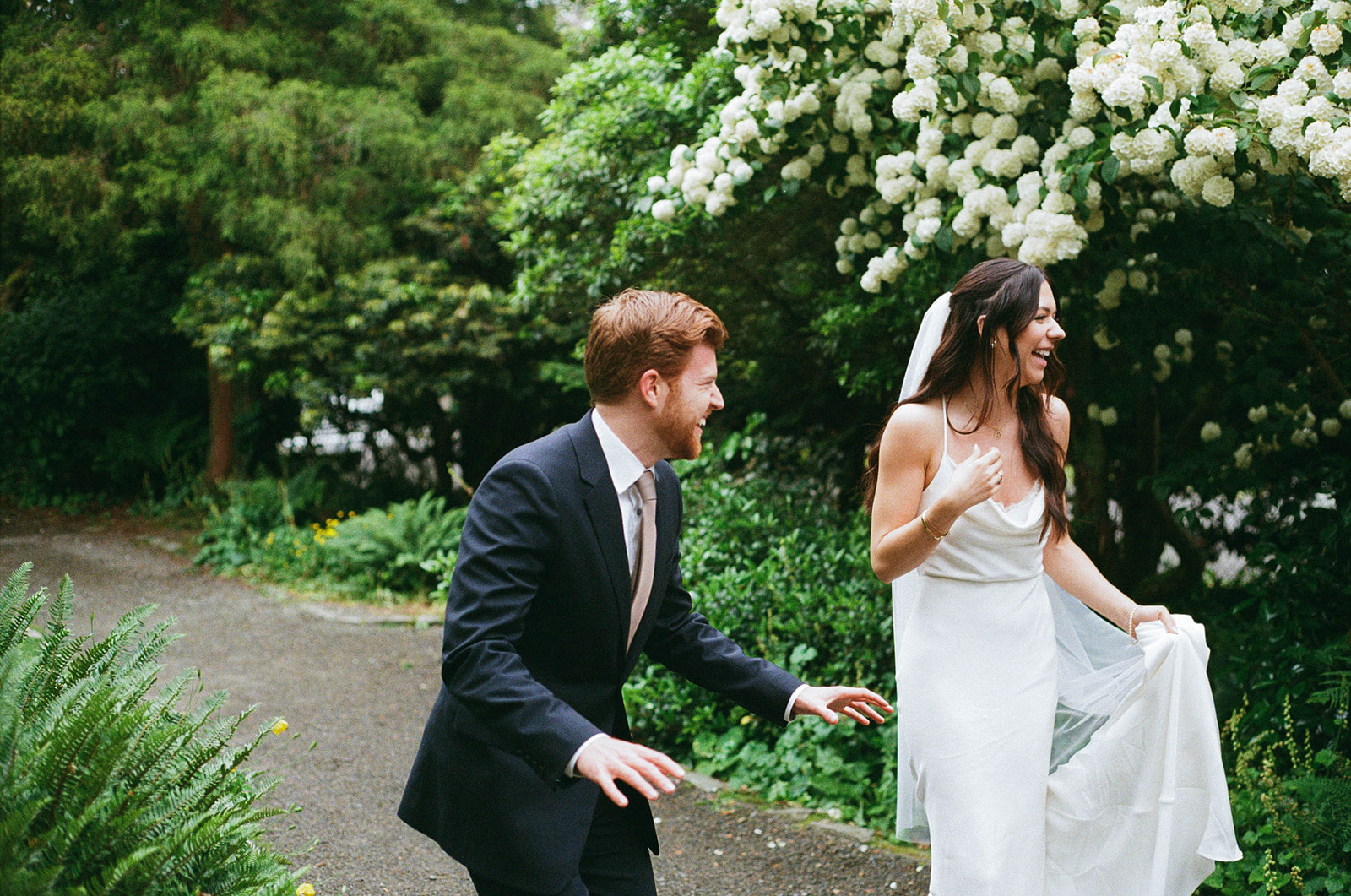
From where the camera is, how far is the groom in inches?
74.8

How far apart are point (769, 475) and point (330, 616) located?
370cm

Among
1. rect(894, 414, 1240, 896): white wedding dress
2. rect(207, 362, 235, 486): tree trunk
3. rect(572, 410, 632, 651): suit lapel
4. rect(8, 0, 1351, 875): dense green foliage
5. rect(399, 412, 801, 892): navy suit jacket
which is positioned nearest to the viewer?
rect(399, 412, 801, 892): navy suit jacket

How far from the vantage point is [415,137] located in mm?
9695

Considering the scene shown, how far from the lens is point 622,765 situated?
1799mm

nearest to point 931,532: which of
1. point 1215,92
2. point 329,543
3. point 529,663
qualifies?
point 529,663

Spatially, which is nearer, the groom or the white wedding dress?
the groom

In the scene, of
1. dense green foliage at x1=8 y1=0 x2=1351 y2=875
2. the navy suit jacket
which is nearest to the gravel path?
dense green foliage at x1=8 y1=0 x2=1351 y2=875

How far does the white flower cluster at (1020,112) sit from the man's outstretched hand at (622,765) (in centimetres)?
244

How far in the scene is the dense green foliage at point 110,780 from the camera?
1761 millimetres

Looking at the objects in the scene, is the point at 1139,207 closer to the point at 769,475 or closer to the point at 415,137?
the point at 769,475

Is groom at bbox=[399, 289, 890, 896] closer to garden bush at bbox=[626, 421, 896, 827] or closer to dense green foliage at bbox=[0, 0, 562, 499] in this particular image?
garden bush at bbox=[626, 421, 896, 827]

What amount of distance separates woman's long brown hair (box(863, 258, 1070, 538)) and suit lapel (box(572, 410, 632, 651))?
92 cm

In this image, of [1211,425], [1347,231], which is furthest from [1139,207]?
[1211,425]

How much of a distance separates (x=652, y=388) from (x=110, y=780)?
122cm
